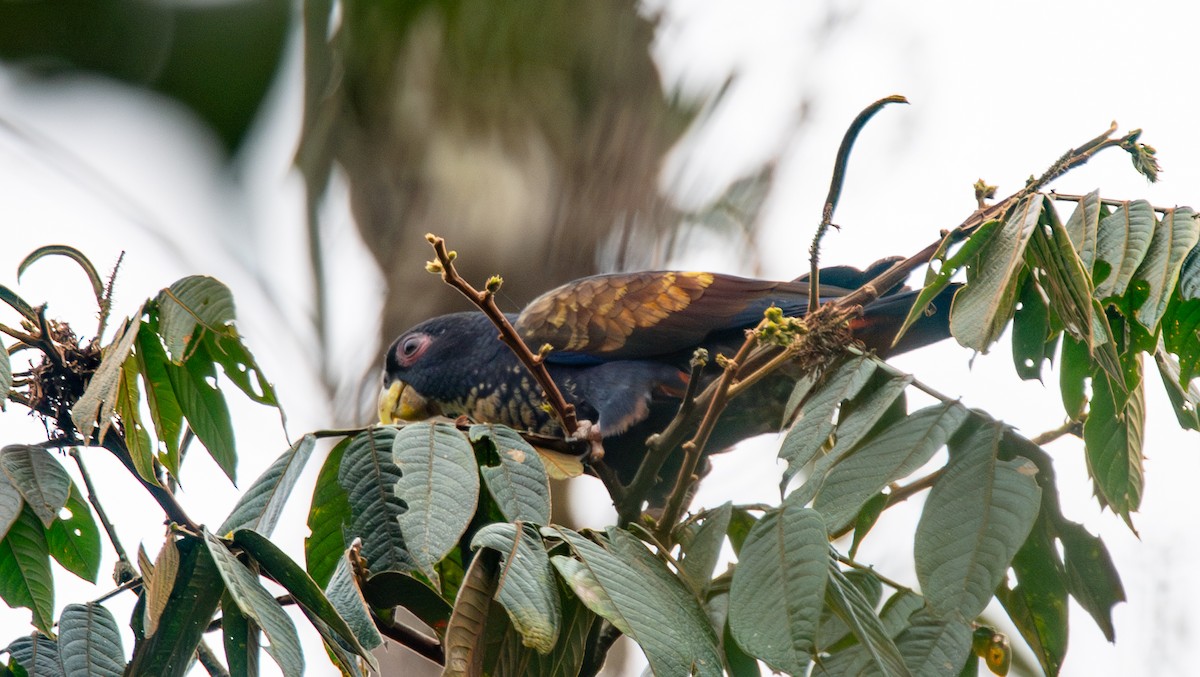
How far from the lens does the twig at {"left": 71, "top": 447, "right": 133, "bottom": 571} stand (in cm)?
129

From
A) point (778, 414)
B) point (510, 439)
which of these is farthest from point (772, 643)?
point (778, 414)

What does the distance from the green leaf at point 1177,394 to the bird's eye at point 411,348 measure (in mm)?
1636

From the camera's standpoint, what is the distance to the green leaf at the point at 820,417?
3.88ft

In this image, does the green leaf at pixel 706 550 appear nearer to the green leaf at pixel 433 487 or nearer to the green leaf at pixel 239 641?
the green leaf at pixel 433 487

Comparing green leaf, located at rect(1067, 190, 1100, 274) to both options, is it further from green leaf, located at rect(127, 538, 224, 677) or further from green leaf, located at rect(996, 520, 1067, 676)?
green leaf, located at rect(127, 538, 224, 677)

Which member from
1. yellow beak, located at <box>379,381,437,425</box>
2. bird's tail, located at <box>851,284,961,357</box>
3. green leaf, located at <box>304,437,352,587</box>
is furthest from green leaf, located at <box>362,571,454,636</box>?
yellow beak, located at <box>379,381,437,425</box>

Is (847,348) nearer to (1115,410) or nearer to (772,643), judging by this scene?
(1115,410)

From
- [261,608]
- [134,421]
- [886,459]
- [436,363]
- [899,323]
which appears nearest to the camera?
[261,608]

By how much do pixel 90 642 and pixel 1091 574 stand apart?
108cm

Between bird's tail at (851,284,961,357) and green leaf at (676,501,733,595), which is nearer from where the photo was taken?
green leaf at (676,501,733,595)

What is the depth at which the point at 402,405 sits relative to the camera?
2.78 m

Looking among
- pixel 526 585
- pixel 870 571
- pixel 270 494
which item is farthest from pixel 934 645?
pixel 270 494

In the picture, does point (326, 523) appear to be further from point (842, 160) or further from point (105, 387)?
point (842, 160)

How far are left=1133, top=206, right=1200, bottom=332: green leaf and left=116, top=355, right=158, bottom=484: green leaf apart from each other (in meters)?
1.11
